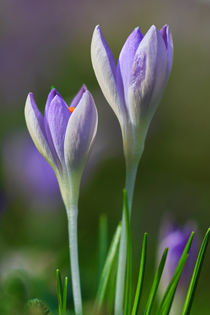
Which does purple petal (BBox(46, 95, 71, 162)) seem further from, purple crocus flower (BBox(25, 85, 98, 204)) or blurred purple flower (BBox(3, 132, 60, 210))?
blurred purple flower (BBox(3, 132, 60, 210))

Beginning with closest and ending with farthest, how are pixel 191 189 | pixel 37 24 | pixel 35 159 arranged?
pixel 35 159 → pixel 191 189 → pixel 37 24

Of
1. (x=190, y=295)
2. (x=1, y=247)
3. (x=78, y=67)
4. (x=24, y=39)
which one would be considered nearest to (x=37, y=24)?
(x=24, y=39)

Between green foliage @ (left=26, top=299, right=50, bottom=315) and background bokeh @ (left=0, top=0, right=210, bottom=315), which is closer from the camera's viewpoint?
green foliage @ (left=26, top=299, right=50, bottom=315)

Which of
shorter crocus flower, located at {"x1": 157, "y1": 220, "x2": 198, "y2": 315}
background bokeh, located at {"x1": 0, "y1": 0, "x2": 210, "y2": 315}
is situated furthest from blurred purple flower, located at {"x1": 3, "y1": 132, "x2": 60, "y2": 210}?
shorter crocus flower, located at {"x1": 157, "y1": 220, "x2": 198, "y2": 315}

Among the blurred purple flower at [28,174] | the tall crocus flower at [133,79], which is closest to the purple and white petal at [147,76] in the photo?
the tall crocus flower at [133,79]

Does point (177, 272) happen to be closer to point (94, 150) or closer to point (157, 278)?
point (157, 278)

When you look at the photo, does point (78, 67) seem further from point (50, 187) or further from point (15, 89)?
point (50, 187)

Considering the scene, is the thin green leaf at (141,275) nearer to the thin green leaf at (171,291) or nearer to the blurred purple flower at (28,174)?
the thin green leaf at (171,291)

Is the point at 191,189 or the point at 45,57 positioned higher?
the point at 45,57
